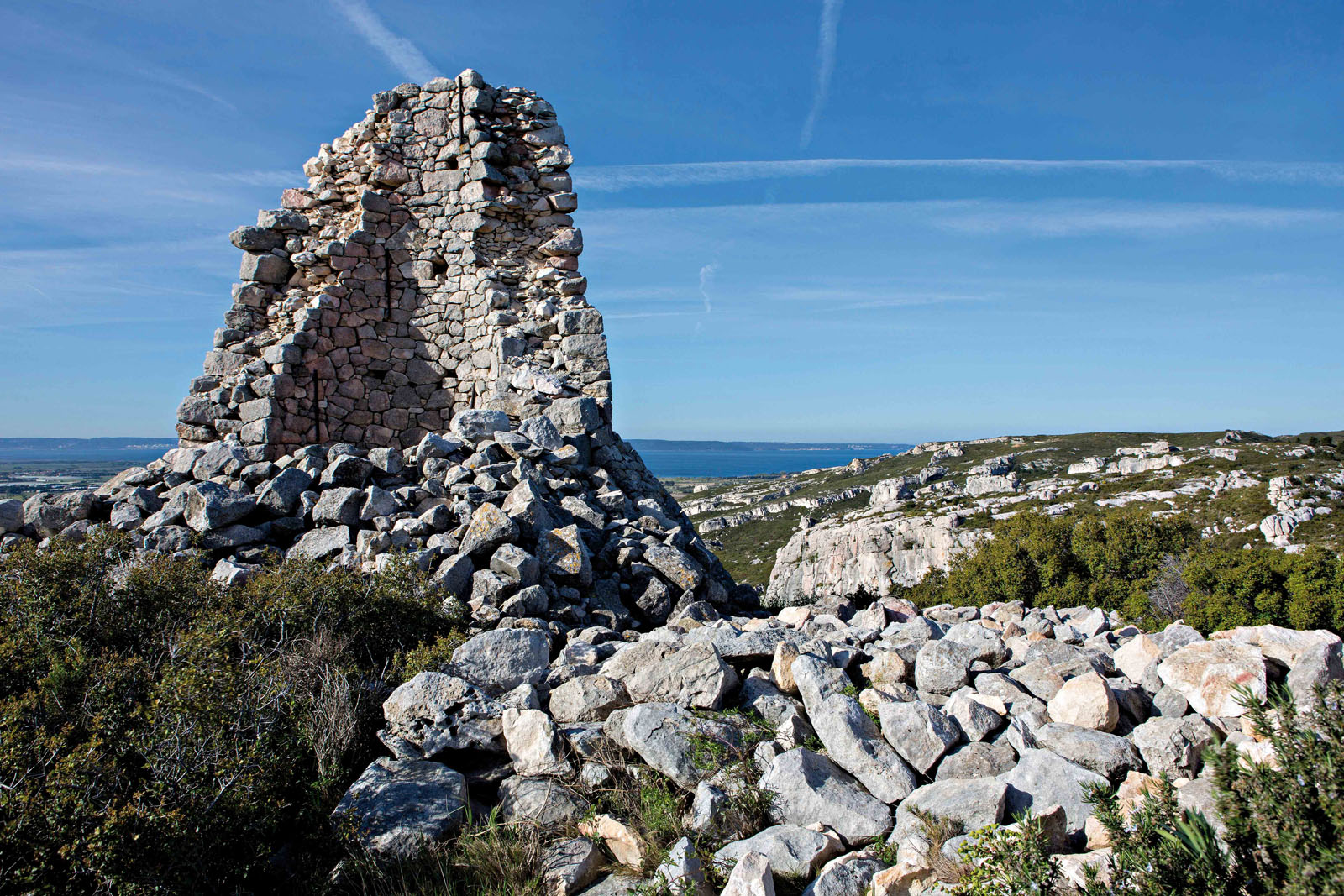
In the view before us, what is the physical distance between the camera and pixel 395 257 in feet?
36.3

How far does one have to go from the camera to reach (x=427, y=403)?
438 inches

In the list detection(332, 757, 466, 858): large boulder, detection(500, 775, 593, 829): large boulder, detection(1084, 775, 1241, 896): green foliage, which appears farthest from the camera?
detection(500, 775, 593, 829): large boulder

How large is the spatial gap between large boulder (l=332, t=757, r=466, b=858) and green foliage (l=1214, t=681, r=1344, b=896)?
340 centimetres

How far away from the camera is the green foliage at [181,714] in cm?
295

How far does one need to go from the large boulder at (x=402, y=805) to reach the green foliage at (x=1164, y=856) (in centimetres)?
294

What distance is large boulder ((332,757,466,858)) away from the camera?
A: 371 centimetres

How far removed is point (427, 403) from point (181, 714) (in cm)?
798

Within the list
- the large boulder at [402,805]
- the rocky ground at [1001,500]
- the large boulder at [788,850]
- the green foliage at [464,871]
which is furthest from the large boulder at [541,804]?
the rocky ground at [1001,500]

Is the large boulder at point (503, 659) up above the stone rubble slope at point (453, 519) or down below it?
below

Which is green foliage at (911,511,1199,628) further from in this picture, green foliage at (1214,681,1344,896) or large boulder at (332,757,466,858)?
large boulder at (332,757,466,858)

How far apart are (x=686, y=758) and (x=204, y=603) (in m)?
3.72

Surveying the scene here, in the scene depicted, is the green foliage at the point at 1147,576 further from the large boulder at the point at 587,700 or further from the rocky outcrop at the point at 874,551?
the rocky outcrop at the point at 874,551

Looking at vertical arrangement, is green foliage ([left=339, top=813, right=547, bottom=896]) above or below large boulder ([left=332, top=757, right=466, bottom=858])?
below

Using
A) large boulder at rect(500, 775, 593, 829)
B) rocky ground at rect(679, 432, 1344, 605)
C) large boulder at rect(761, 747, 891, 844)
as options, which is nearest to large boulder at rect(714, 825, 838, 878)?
large boulder at rect(761, 747, 891, 844)
